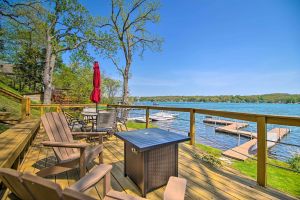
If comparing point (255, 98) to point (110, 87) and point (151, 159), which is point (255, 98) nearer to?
point (110, 87)

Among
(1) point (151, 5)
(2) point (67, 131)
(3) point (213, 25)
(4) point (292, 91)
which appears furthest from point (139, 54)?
(4) point (292, 91)

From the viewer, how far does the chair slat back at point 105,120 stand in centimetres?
459

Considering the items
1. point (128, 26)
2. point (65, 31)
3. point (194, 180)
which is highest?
point (128, 26)

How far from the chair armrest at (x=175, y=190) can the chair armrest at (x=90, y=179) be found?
0.57 m

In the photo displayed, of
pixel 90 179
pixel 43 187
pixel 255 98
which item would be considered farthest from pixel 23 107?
pixel 255 98

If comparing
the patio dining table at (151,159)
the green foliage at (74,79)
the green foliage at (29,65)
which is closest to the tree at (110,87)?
the green foliage at (74,79)

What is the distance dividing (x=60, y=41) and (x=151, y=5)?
7357 millimetres

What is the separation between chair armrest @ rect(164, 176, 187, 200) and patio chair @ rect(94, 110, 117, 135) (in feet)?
11.2

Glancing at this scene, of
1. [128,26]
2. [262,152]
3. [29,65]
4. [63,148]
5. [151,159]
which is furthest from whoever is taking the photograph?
[29,65]

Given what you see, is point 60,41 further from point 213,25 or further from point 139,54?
point 213,25

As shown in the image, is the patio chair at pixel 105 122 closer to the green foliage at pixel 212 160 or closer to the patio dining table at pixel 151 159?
the patio dining table at pixel 151 159

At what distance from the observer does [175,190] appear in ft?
4.43

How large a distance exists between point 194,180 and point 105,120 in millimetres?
2871

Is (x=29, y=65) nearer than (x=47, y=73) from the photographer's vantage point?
No
